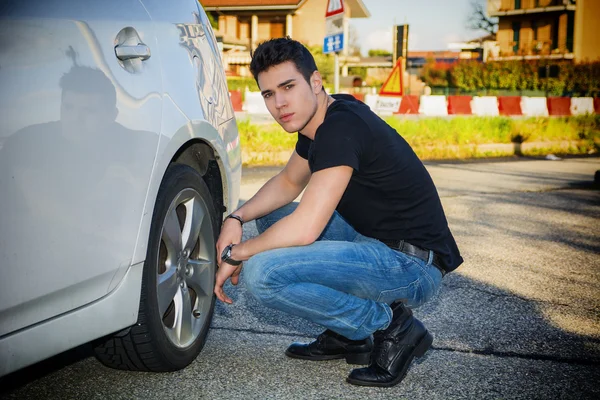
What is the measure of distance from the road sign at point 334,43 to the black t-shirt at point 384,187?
26.0 ft

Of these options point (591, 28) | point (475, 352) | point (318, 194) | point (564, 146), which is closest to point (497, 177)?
point (564, 146)

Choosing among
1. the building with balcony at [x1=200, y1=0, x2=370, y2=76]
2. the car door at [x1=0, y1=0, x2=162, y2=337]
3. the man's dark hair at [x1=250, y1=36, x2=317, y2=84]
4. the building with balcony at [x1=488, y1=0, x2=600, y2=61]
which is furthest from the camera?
the building with balcony at [x1=200, y1=0, x2=370, y2=76]

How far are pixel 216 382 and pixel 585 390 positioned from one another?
4.61ft

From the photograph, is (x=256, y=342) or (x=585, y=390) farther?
(x=256, y=342)

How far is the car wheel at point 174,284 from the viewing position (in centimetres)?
234

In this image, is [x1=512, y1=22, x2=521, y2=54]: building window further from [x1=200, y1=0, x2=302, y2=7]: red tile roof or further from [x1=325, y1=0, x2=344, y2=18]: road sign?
[x1=325, y1=0, x2=344, y2=18]: road sign

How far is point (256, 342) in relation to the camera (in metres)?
3.10

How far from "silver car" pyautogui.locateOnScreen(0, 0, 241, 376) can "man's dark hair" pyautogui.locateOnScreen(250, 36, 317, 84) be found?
26 cm

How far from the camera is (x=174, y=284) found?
256cm

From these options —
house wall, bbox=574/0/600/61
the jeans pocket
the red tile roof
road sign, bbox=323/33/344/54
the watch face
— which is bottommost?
the jeans pocket

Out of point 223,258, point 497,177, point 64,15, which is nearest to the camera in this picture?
point 64,15

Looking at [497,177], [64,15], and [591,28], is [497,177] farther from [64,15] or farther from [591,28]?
[591,28]

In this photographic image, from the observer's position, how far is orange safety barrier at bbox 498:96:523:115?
20.0 m

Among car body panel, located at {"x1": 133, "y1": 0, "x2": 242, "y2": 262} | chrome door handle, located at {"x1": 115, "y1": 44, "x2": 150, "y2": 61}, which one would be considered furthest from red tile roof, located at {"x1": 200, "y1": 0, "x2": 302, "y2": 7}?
chrome door handle, located at {"x1": 115, "y1": 44, "x2": 150, "y2": 61}
